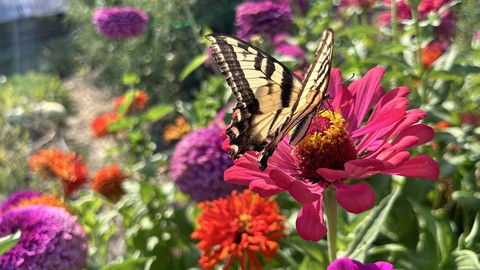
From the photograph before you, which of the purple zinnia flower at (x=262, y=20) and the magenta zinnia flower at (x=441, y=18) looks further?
the purple zinnia flower at (x=262, y=20)

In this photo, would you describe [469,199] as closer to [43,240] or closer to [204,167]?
[204,167]

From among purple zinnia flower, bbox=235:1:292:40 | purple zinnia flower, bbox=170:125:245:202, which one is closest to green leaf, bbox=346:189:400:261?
purple zinnia flower, bbox=170:125:245:202

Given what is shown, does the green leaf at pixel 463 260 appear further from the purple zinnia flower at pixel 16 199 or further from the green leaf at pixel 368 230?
the purple zinnia flower at pixel 16 199

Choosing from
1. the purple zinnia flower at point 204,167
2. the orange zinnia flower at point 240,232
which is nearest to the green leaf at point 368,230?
the orange zinnia flower at point 240,232

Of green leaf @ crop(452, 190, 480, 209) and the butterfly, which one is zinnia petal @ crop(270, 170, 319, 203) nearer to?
the butterfly

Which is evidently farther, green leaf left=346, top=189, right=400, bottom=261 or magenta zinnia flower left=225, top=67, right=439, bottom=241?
green leaf left=346, top=189, right=400, bottom=261

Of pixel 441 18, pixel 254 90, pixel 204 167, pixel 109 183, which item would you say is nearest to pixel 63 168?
pixel 109 183
